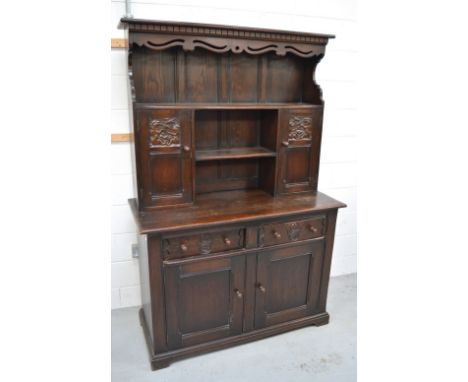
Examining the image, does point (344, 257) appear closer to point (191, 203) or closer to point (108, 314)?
point (191, 203)

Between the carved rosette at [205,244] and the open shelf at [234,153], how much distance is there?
1.43 feet

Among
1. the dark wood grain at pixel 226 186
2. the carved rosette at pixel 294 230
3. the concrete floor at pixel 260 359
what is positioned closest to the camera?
the dark wood grain at pixel 226 186

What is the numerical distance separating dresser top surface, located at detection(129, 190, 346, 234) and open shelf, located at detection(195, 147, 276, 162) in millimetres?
267

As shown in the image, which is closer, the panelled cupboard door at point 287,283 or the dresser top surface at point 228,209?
the dresser top surface at point 228,209

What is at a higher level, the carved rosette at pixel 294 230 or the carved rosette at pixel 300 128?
the carved rosette at pixel 300 128

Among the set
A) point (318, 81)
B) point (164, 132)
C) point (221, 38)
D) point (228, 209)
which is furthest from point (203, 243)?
point (318, 81)

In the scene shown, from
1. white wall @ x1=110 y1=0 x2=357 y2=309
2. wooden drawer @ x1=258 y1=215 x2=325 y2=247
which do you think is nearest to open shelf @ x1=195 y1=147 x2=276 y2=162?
wooden drawer @ x1=258 y1=215 x2=325 y2=247

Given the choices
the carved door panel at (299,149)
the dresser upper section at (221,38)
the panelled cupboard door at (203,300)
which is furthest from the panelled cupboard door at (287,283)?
the dresser upper section at (221,38)

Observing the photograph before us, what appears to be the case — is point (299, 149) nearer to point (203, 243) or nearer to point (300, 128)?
point (300, 128)

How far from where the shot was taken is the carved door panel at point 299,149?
202cm

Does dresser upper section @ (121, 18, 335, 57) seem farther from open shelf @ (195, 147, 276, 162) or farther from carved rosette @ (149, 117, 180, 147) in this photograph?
open shelf @ (195, 147, 276, 162)

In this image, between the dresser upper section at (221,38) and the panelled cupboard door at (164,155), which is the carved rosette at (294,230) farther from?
the dresser upper section at (221,38)

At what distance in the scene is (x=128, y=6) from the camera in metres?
1.85

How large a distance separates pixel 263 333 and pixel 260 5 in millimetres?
2022
